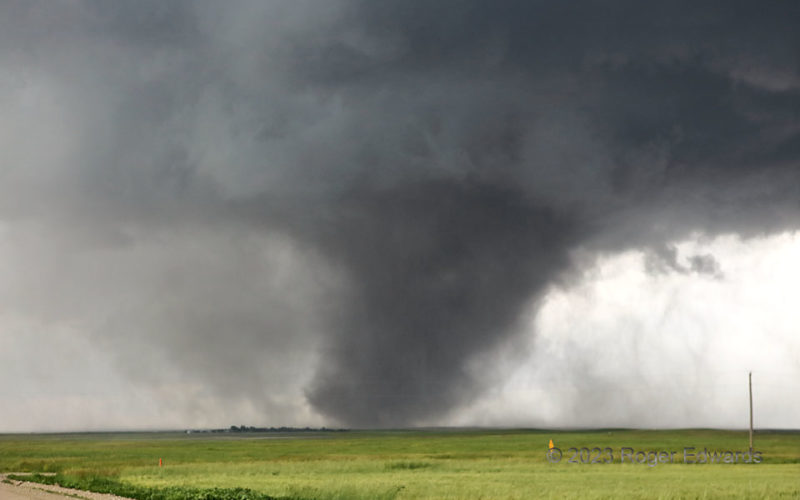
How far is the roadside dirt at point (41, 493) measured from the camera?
39.6 m

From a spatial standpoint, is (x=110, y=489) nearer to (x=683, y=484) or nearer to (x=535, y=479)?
(x=535, y=479)

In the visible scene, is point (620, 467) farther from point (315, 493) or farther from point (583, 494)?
point (315, 493)

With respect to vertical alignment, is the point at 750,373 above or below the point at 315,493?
above

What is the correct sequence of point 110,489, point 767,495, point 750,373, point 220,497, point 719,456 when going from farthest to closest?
point 750,373
point 719,456
point 110,489
point 767,495
point 220,497

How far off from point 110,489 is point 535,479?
2913 centimetres

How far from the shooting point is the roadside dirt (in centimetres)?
3962

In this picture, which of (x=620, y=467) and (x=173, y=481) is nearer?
(x=173, y=481)

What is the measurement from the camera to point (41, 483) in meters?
53.5

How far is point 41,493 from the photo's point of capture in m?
43.3

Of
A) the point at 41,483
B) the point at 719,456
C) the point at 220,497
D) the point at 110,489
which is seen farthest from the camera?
the point at 719,456

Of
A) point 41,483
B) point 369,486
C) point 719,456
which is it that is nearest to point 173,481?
point 41,483

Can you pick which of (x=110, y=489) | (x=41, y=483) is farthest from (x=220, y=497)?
(x=41, y=483)

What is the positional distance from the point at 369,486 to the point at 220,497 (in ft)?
40.3

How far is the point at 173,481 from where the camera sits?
5553 centimetres
